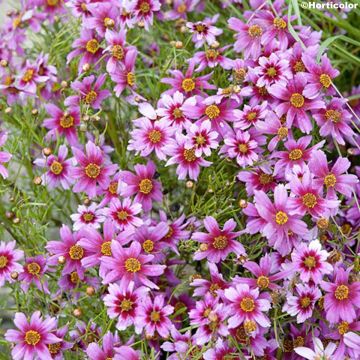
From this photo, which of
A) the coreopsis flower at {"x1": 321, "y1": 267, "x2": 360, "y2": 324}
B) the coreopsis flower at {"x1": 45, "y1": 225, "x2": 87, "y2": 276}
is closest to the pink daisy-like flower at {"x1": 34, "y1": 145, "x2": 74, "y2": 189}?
the coreopsis flower at {"x1": 45, "y1": 225, "x2": 87, "y2": 276}

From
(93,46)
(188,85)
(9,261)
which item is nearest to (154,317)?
(9,261)

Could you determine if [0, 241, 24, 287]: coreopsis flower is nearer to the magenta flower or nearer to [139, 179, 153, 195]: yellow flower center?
[139, 179, 153, 195]: yellow flower center

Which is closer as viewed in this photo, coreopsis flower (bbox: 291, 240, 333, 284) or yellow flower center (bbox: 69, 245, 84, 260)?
coreopsis flower (bbox: 291, 240, 333, 284)

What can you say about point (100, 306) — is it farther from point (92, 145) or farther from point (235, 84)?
point (235, 84)

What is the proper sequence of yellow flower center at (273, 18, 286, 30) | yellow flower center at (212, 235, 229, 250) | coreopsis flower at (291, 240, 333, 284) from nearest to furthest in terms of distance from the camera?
coreopsis flower at (291, 240, 333, 284) → yellow flower center at (212, 235, 229, 250) → yellow flower center at (273, 18, 286, 30)

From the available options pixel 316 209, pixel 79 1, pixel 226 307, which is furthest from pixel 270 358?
pixel 79 1
